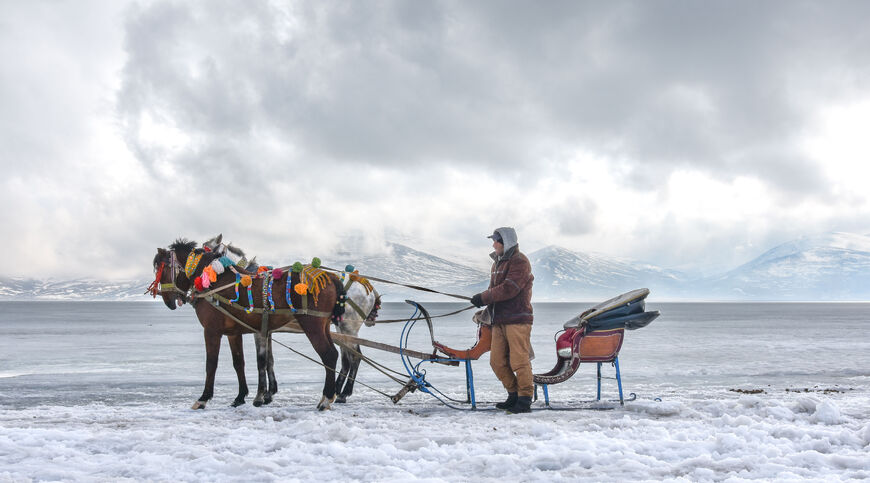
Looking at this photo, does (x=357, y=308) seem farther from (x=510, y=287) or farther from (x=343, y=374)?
(x=510, y=287)

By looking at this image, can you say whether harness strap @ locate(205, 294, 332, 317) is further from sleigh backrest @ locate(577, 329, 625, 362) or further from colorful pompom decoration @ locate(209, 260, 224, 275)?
sleigh backrest @ locate(577, 329, 625, 362)

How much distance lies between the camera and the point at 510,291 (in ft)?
24.2

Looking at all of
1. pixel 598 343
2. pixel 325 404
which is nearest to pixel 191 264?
pixel 325 404

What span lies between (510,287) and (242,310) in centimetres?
376

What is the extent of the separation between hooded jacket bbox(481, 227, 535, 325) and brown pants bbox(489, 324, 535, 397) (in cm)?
12

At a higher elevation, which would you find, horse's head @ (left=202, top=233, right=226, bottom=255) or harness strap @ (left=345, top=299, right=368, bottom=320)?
horse's head @ (left=202, top=233, right=226, bottom=255)

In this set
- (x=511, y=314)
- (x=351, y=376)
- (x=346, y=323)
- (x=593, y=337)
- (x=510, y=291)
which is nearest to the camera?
(x=510, y=291)

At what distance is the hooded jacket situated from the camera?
7.36 meters

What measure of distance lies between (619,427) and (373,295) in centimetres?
460

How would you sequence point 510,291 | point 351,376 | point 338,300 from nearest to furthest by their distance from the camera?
point 510,291
point 338,300
point 351,376

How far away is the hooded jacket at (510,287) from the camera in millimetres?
7363

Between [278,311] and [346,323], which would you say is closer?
[278,311]

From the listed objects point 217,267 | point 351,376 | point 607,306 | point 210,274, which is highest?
point 217,267

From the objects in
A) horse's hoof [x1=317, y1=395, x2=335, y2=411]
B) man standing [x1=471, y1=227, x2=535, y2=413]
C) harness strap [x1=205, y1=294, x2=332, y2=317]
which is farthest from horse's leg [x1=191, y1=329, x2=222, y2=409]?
man standing [x1=471, y1=227, x2=535, y2=413]
